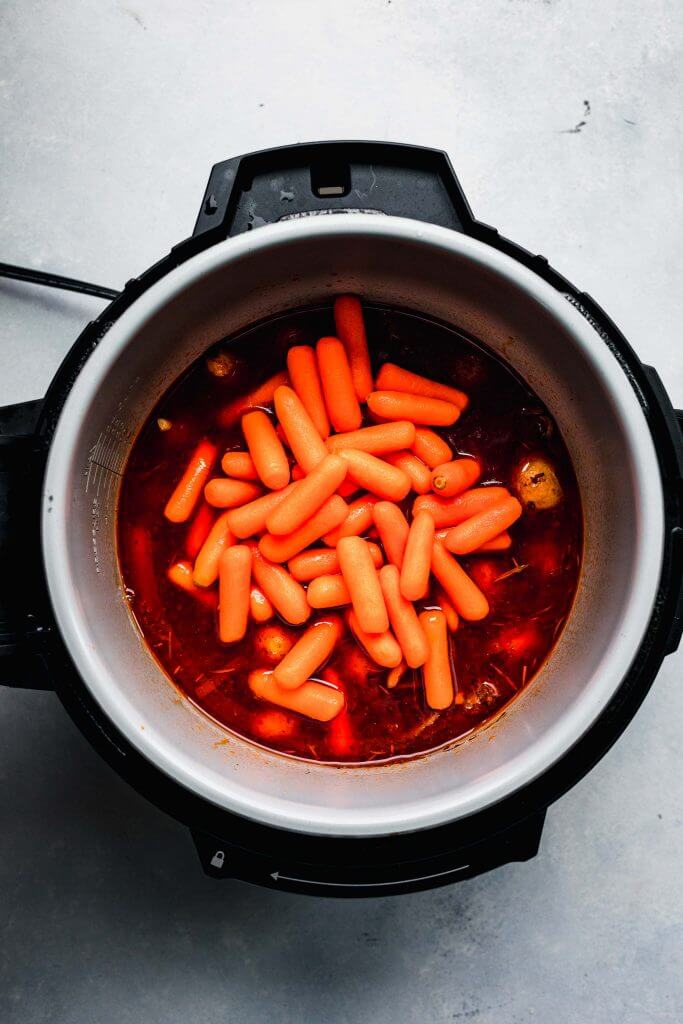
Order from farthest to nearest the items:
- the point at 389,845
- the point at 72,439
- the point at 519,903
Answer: the point at 519,903, the point at 389,845, the point at 72,439

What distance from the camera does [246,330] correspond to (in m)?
1.05

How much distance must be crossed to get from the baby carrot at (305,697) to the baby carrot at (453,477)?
30 cm

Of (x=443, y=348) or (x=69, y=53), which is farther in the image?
(x=69, y=53)

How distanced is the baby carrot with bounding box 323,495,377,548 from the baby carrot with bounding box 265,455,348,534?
5 cm

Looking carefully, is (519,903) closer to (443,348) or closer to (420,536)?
(420,536)

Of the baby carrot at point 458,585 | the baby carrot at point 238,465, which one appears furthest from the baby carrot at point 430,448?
the baby carrot at point 238,465

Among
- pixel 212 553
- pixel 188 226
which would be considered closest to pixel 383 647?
pixel 212 553

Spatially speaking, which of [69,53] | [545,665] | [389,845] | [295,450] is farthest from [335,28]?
[389,845]

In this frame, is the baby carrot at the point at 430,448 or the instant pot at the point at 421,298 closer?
the instant pot at the point at 421,298

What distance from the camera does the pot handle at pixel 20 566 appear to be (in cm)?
89

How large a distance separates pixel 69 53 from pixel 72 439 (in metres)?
0.78

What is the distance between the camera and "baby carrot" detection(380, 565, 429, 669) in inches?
39.9

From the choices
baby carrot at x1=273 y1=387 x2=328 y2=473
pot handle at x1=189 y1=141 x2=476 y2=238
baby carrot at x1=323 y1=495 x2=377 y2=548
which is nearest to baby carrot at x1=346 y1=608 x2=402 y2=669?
baby carrot at x1=323 y1=495 x2=377 y2=548

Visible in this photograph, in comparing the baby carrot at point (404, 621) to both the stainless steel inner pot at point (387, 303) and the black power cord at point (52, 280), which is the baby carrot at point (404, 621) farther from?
the black power cord at point (52, 280)
